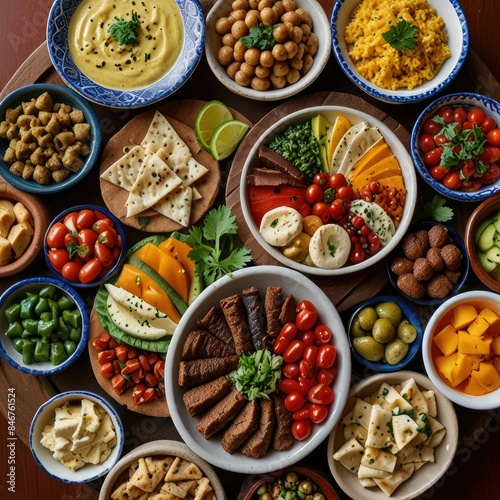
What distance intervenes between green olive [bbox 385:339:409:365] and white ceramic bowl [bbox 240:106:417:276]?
54 cm

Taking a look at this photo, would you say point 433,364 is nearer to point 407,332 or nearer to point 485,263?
point 407,332

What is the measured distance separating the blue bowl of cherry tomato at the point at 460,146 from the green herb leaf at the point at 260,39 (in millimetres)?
1115

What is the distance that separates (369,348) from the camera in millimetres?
3859

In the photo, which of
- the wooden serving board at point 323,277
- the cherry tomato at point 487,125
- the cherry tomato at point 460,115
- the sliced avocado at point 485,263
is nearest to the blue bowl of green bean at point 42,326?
the wooden serving board at point 323,277

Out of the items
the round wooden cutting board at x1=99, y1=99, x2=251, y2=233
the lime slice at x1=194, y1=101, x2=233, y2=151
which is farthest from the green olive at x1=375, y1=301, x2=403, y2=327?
the lime slice at x1=194, y1=101, x2=233, y2=151

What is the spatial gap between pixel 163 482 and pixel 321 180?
7.32 ft

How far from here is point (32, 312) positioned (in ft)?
13.1

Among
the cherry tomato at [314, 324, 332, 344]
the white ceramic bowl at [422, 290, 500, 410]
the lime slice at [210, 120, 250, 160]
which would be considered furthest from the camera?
the lime slice at [210, 120, 250, 160]

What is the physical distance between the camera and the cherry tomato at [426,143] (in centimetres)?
397

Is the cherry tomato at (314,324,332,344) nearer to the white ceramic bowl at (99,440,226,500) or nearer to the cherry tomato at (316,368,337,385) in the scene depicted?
the cherry tomato at (316,368,337,385)

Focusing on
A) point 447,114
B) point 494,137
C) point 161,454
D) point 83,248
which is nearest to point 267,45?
point 447,114

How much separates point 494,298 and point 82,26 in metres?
3.33

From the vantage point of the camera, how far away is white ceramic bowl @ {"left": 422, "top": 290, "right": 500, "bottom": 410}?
370cm

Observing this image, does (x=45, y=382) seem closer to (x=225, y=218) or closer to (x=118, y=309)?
(x=118, y=309)
